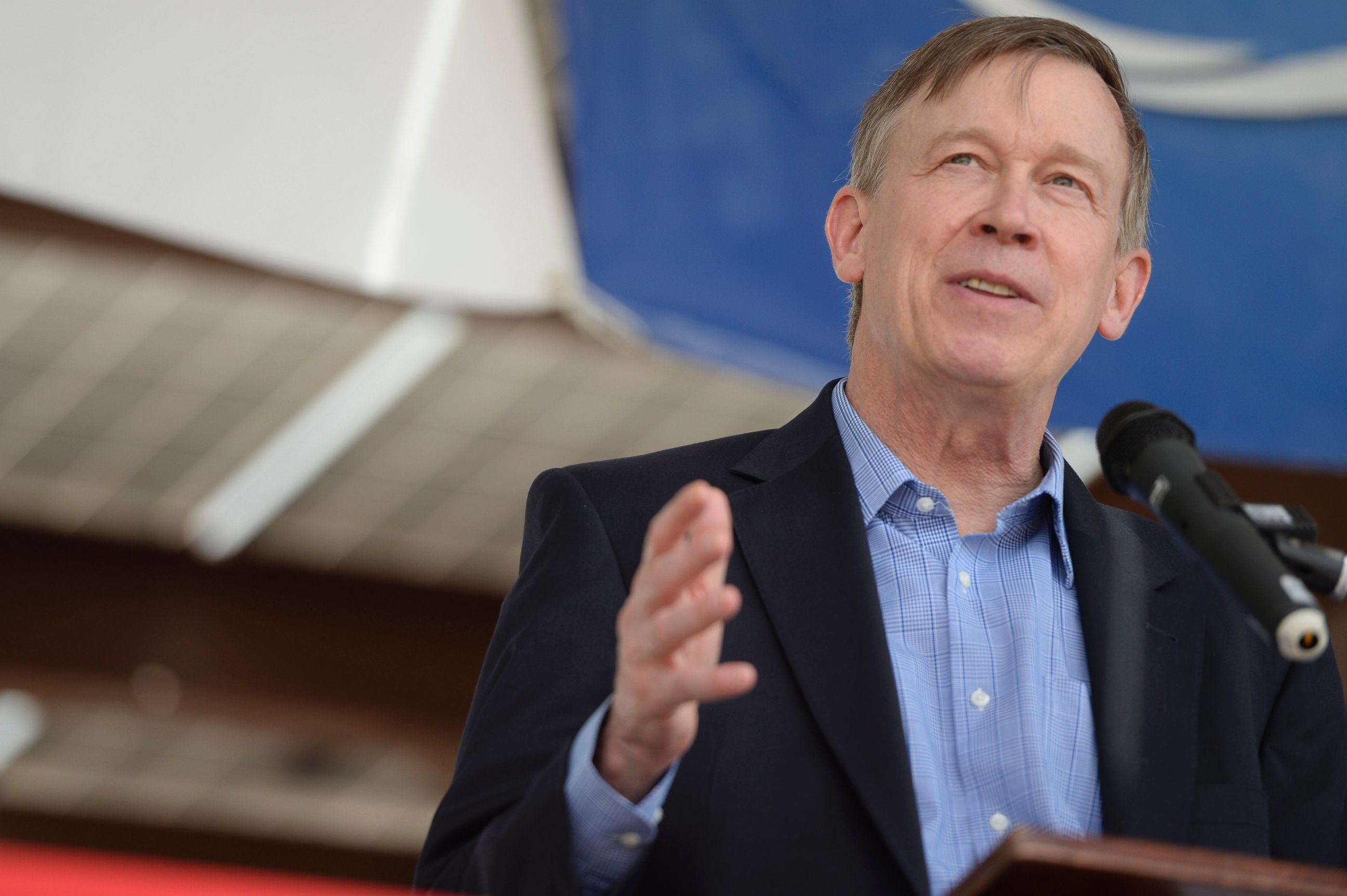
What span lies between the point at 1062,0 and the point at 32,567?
717 centimetres

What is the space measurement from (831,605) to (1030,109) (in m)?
0.69

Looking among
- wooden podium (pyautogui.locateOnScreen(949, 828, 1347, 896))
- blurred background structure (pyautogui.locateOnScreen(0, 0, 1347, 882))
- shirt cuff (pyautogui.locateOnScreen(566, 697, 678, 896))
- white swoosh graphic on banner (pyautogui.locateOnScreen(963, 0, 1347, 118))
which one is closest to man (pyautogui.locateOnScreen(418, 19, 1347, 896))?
shirt cuff (pyautogui.locateOnScreen(566, 697, 678, 896))

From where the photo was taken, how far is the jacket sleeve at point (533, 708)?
1188mm

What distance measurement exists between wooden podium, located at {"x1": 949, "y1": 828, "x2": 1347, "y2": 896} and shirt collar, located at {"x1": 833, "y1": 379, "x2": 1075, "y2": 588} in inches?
29.7

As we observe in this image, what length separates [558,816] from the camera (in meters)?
1.15

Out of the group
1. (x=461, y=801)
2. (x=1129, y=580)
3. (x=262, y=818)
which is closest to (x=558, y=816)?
(x=461, y=801)

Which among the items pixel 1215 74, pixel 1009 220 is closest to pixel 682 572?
pixel 1009 220

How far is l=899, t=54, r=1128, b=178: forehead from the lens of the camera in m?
1.74

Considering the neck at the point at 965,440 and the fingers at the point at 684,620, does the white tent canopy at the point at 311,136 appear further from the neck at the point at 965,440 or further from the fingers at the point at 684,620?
the fingers at the point at 684,620

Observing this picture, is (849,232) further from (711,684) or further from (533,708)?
(711,684)

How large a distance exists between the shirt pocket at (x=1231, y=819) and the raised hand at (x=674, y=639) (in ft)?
2.07

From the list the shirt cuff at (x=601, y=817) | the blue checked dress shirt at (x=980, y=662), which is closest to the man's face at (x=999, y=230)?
the blue checked dress shirt at (x=980, y=662)

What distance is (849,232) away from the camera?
194 cm

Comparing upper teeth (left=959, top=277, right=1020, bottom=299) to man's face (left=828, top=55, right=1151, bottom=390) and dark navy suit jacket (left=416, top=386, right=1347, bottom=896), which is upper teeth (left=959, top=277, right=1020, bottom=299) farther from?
dark navy suit jacket (left=416, top=386, right=1347, bottom=896)
